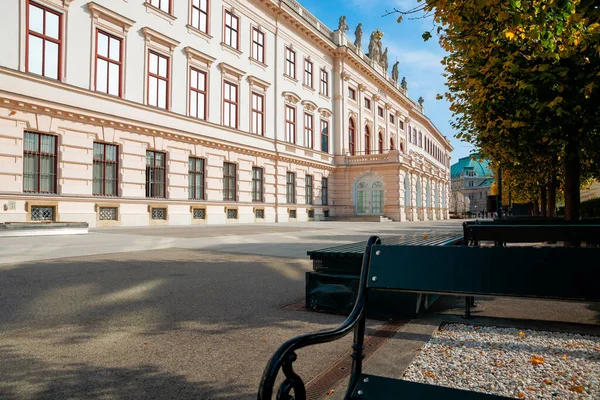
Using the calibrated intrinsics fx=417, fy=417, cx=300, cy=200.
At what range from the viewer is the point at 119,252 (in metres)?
9.02

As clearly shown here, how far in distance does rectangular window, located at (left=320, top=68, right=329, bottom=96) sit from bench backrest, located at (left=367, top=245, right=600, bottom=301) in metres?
35.4

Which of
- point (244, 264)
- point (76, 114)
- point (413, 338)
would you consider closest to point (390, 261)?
point (413, 338)

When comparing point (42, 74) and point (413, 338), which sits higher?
point (42, 74)

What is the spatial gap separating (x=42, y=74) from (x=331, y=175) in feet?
78.1

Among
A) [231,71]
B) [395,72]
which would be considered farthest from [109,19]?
[395,72]

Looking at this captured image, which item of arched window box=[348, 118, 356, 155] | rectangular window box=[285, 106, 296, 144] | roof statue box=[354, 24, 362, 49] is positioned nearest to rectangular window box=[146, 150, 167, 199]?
rectangular window box=[285, 106, 296, 144]

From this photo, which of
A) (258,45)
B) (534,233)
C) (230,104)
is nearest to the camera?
(534,233)

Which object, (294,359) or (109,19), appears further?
(109,19)

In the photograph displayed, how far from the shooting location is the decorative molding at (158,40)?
2069cm

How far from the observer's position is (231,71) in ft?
84.9

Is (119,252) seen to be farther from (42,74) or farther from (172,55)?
(172,55)

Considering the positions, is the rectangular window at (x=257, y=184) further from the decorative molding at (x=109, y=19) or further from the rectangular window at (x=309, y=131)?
the decorative molding at (x=109, y=19)

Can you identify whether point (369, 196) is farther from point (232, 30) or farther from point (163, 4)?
point (163, 4)

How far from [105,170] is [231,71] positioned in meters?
10.7
